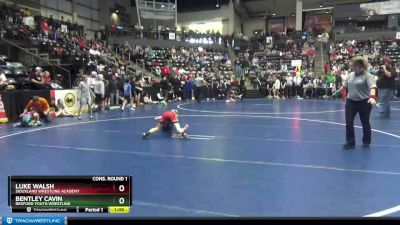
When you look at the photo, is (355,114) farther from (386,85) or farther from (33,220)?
(33,220)

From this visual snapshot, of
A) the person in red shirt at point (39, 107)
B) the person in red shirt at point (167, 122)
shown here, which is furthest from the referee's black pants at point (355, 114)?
the person in red shirt at point (39, 107)

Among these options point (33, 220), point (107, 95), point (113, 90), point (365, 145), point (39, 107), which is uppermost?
point (113, 90)

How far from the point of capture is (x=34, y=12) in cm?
3362

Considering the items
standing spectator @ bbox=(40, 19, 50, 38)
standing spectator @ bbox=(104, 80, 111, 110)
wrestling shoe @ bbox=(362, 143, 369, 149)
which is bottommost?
wrestling shoe @ bbox=(362, 143, 369, 149)

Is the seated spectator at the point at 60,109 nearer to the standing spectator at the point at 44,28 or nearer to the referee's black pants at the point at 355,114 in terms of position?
the standing spectator at the point at 44,28

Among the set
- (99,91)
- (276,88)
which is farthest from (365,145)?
(276,88)

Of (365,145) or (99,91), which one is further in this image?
(99,91)

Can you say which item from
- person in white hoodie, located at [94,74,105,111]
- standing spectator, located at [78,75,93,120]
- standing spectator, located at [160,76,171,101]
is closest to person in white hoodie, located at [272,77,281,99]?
standing spectator, located at [160,76,171,101]

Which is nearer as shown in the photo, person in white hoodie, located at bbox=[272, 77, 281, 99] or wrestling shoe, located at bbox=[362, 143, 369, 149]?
wrestling shoe, located at bbox=[362, 143, 369, 149]

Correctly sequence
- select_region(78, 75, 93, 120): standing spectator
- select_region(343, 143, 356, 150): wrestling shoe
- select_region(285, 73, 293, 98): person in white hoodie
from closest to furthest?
select_region(343, 143, 356, 150): wrestling shoe, select_region(78, 75, 93, 120): standing spectator, select_region(285, 73, 293, 98): person in white hoodie
